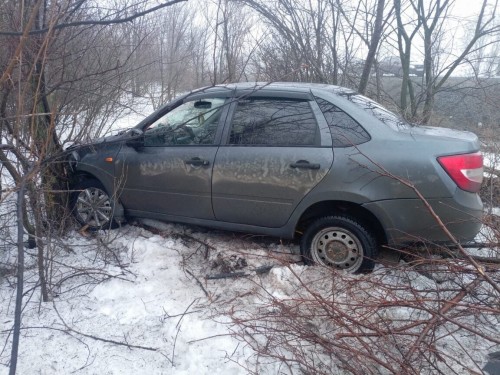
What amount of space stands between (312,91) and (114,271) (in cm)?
240

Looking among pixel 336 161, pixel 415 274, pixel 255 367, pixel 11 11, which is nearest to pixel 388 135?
pixel 336 161

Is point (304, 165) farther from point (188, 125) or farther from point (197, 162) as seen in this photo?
point (188, 125)

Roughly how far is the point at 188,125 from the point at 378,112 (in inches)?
71.1

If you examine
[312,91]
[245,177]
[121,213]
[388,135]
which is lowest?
[121,213]

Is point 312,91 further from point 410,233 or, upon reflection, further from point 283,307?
point 283,307

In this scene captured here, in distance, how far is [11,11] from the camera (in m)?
3.20

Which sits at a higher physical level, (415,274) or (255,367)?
(415,274)

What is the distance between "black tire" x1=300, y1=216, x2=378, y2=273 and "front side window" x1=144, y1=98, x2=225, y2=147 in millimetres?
1302

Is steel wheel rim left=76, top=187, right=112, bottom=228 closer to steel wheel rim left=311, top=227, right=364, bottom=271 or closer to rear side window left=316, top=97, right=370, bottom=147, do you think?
steel wheel rim left=311, top=227, right=364, bottom=271

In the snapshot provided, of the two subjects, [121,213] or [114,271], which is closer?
[114,271]

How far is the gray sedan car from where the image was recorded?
318 cm

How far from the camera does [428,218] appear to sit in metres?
3.19

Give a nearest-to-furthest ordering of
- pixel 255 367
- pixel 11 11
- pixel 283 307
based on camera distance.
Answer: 1. pixel 255 367
2. pixel 283 307
3. pixel 11 11

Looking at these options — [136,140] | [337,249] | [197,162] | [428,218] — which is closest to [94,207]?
[136,140]
